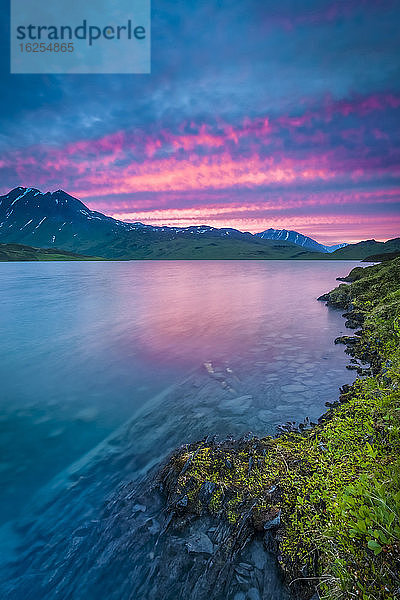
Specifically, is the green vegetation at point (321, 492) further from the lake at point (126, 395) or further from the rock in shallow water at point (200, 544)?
the lake at point (126, 395)

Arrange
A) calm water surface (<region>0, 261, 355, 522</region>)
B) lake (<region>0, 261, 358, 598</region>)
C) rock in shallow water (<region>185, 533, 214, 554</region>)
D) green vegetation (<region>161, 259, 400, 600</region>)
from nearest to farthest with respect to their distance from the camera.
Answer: green vegetation (<region>161, 259, 400, 600</region>)
rock in shallow water (<region>185, 533, 214, 554</region>)
lake (<region>0, 261, 358, 598</region>)
calm water surface (<region>0, 261, 355, 522</region>)

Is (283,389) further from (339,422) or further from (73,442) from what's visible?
(73,442)

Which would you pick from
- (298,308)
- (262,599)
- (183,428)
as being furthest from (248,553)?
(298,308)

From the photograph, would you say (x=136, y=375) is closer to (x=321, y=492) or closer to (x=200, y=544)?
(x=200, y=544)

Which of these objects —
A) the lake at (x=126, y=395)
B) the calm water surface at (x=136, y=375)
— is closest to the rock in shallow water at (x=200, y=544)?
the lake at (x=126, y=395)

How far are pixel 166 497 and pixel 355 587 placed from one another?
187 inches

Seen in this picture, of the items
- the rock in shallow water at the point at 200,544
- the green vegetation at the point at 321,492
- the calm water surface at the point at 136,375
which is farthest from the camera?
the calm water surface at the point at 136,375

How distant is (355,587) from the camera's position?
11.3 feet

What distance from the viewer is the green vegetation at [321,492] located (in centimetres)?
360

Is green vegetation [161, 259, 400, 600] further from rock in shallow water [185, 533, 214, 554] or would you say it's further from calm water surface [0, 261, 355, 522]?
calm water surface [0, 261, 355, 522]

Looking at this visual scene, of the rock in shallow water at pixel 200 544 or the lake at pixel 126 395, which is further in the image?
the lake at pixel 126 395

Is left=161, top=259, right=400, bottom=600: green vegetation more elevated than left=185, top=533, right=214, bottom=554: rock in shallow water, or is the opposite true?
left=161, top=259, right=400, bottom=600: green vegetation

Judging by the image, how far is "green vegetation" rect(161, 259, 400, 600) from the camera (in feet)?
11.8

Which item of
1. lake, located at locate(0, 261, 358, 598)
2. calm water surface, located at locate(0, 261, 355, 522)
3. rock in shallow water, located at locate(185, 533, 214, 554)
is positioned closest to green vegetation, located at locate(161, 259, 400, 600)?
rock in shallow water, located at locate(185, 533, 214, 554)
